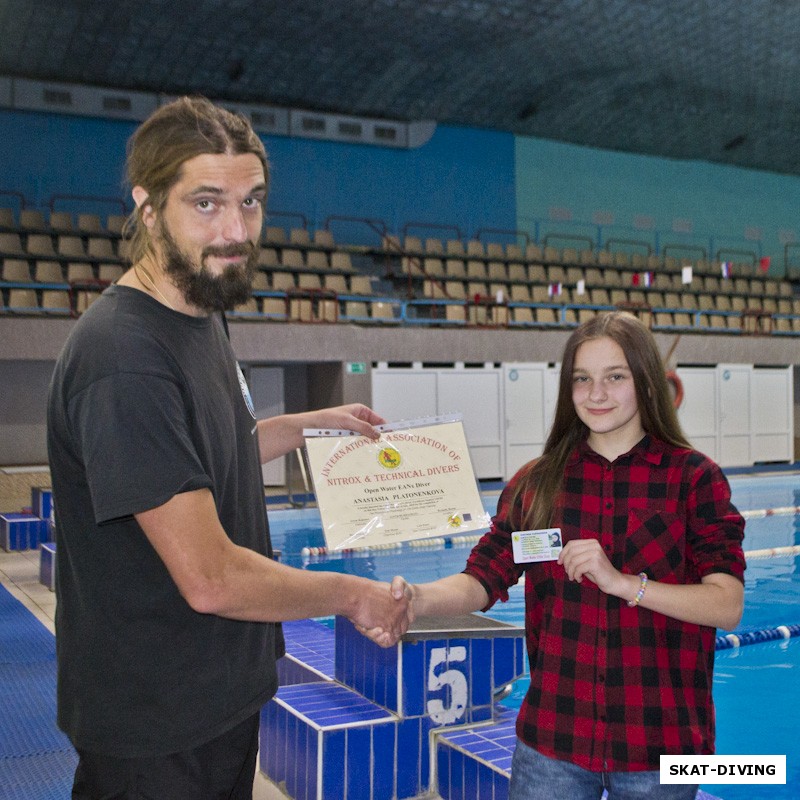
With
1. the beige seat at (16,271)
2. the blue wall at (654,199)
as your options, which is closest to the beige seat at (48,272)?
the beige seat at (16,271)

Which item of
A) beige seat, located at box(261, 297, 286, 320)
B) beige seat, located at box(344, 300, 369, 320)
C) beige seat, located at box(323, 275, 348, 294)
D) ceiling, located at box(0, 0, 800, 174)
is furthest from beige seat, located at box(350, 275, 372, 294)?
ceiling, located at box(0, 0, 800, 174)

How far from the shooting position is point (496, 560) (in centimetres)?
193

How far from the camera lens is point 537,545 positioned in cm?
176

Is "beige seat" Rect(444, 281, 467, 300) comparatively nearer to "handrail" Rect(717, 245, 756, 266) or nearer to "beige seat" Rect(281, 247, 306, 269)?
"beige seat" Rect(281, 247, 306, 269)

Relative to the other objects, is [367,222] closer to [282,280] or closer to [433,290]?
[433,290]

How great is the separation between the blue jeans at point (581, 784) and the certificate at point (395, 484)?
72cm

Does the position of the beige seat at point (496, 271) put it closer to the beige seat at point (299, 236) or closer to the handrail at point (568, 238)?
the handrail at point (568, 238)

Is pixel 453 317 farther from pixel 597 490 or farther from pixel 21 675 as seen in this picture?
pixel 597 490

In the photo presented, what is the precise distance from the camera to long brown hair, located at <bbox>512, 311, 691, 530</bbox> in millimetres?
1802

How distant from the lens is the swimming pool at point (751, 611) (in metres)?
4.27

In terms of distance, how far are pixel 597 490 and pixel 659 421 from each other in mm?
185

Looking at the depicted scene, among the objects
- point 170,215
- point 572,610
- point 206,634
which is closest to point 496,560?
point 572,610

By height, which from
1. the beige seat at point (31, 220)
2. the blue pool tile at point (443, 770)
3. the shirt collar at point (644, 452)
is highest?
the beige seat at point (31, 220)

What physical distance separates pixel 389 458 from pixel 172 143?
1.19 metres
